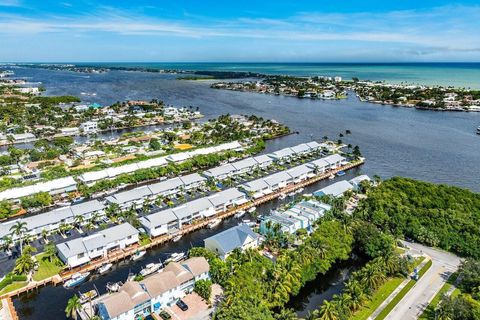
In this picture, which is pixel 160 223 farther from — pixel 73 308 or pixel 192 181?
pixel 73 308

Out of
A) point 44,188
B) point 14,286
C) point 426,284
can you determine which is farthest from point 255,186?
point 14,286

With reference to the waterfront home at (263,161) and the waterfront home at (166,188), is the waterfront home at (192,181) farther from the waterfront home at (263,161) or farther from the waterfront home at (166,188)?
the waterfront home at (263,161)

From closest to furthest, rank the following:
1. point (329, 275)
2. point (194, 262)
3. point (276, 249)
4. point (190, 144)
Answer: point (194, 262)
point (329, 275)
point (276, 249)
point (190, 144)

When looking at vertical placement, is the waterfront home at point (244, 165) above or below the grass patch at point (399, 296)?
above

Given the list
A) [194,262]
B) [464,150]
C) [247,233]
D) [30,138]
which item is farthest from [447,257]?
[30,138]

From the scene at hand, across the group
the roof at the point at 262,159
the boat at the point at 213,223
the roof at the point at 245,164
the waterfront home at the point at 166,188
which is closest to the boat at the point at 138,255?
the boat at the point at 213,223

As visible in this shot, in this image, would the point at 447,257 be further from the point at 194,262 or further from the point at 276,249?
the point at 194,262
